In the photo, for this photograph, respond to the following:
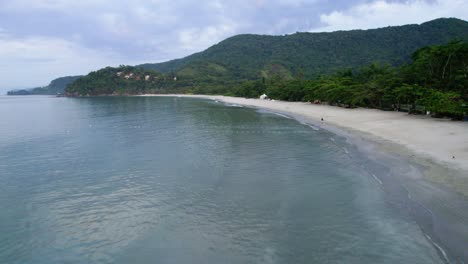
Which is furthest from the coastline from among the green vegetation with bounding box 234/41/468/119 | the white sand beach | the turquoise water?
the green vegetation with bounding box 234/41/468/119

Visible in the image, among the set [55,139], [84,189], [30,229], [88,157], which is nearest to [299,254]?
[30,229]

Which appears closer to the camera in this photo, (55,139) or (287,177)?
(287,177)

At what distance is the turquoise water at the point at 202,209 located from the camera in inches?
514

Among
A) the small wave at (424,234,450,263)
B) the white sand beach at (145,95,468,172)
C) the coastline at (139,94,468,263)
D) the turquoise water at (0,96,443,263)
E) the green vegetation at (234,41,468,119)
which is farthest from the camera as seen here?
the green vegetation at (234,41,468,119)

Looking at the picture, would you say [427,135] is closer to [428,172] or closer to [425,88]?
[428,172]

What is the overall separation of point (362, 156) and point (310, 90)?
66.8 meters

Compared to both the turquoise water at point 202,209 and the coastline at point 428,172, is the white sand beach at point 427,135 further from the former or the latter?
the turquoise water at point 202,209

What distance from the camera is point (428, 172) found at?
20609 millimetres

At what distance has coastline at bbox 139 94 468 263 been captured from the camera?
13516mm

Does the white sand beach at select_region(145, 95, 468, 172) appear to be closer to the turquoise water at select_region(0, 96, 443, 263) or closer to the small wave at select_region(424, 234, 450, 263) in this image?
the turquoise water at select_region(0, 96, 443, 263)

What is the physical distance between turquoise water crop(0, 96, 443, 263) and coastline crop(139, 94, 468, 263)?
75cm

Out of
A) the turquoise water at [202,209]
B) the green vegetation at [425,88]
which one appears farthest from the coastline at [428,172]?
the green vegetation at [425,88]

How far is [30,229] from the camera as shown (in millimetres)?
15820

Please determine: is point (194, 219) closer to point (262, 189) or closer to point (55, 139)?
point (262, 189)
